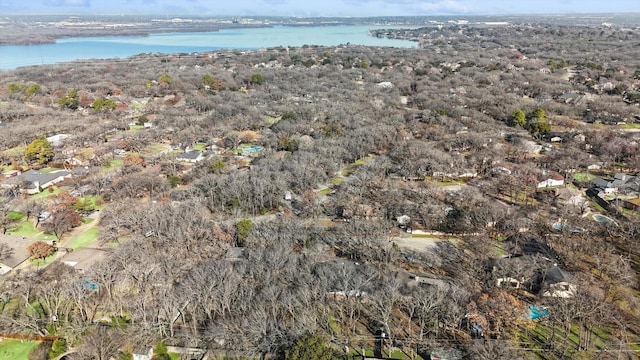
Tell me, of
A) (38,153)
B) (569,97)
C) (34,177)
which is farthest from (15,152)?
(569,97)

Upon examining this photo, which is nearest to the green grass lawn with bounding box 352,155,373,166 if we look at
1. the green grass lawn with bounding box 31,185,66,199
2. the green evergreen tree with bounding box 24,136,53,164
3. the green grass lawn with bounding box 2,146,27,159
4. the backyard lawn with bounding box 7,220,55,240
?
the backyard lawn with bounding box 7,220,55,240

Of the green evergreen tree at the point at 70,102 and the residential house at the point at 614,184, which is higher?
the green evergreen tree at the point at 70,102

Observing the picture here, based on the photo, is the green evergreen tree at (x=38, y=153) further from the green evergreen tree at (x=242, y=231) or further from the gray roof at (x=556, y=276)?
the gray roof at (x=556, y=276)

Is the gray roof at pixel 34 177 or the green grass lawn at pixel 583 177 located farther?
the green grass lawn at pixel 583 177

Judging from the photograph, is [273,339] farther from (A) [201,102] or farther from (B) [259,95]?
(B) [259,95]

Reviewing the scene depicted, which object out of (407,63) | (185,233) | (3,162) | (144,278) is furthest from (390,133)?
(407,63)

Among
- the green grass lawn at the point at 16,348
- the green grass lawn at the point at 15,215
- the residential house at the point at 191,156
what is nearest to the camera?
the green grass lawn at the point at 16,348

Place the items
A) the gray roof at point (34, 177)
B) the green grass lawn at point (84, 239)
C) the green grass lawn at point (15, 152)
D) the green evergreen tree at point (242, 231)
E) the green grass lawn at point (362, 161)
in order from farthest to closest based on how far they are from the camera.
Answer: the green grass lawn at point (15, 152) → the green grass lawn at point (362, 161) → the gray roof at point (34, 177) → the green grass lawn at point (84, 239) → the green evergreen tree at point (242, 231)

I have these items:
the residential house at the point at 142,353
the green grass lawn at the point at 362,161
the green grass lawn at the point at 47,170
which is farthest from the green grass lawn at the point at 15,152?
the residential house at the point at 142,353
